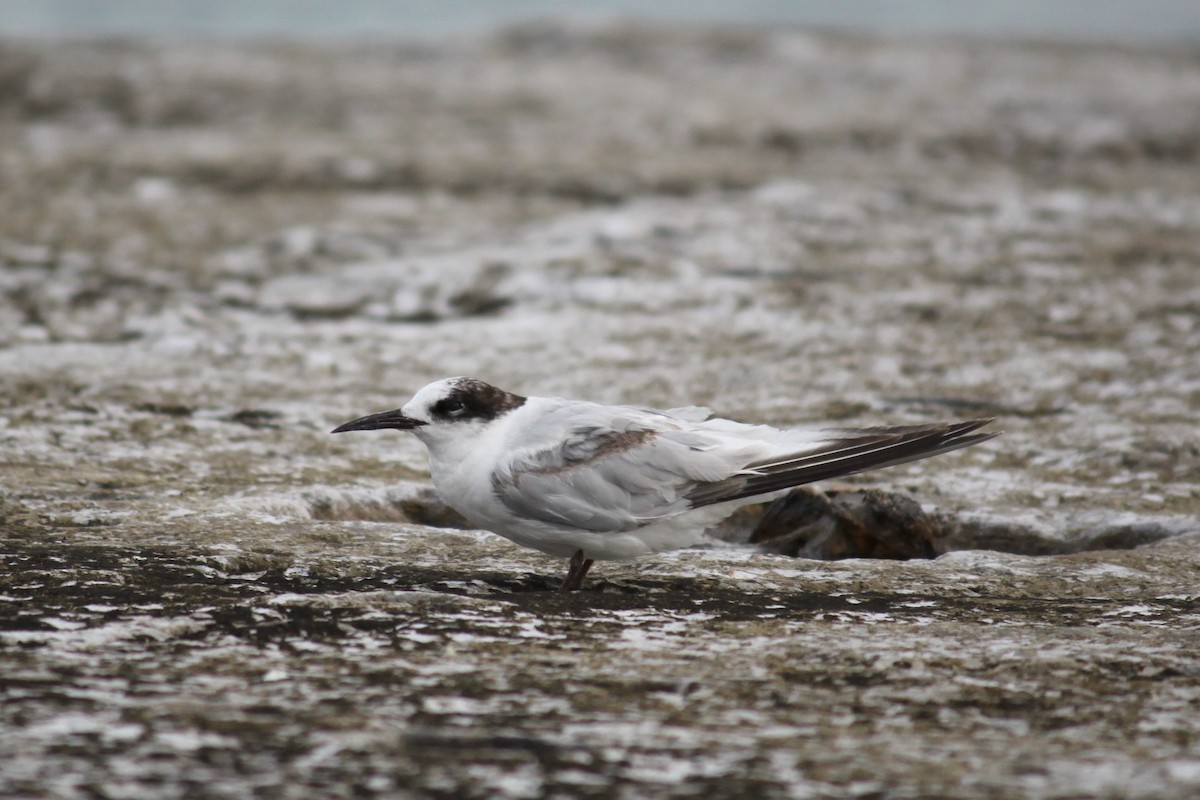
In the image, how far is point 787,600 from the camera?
2.77 m

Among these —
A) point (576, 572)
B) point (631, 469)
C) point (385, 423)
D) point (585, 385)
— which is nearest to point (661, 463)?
point (631, 469)

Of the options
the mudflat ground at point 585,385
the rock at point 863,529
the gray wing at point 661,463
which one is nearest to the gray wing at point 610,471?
the gray wing at point 661,463

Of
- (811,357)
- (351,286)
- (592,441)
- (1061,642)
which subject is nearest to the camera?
(1061,642)

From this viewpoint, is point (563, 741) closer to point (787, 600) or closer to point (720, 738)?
point (720, 738)

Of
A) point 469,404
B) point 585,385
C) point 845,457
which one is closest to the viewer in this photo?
point 845,457

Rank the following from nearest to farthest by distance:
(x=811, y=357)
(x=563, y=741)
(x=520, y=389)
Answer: (x=563, y=741)
(x=520, y=389)
(x=811, y=357)

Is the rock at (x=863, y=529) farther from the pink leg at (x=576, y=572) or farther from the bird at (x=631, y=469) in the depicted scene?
the pink leg at (x=576, y=572)

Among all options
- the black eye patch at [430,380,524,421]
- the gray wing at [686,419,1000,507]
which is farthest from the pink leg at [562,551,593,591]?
the black eye patch at [430,380,524,421]

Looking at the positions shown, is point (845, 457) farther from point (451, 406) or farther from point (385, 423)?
point (385, 423)

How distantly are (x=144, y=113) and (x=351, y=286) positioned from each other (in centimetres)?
299

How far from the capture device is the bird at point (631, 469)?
290 cm

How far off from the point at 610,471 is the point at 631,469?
0.14ft

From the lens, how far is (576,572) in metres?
2.93

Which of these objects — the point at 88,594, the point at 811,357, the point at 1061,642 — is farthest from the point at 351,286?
the point at 1061,642
